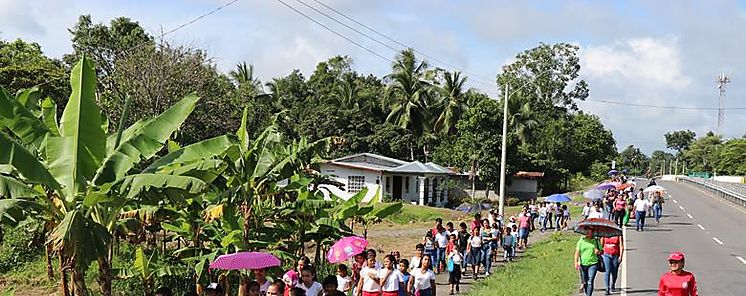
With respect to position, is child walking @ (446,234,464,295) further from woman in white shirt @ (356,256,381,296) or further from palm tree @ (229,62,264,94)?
palm tree @ (229,62,264,94)

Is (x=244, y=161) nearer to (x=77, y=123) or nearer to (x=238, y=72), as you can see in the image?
(x=77, y=123)

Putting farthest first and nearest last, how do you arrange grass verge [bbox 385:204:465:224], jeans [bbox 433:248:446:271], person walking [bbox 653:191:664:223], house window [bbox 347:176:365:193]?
house window [bbox 347:176:365:193] → grass verge [bbox 385:204:465:224] → person walking [bbox 653:191:664:223] → jeans [bbox 433:248:446:271]

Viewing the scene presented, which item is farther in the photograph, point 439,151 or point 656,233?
point 439,151

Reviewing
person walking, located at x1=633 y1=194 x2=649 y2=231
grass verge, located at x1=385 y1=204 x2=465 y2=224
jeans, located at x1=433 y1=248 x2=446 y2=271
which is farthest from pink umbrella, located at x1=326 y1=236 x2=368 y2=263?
grass verge, located at x1=385 y1=204 x2=465 y2=224

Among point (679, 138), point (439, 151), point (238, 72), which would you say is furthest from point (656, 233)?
point (679, 138)

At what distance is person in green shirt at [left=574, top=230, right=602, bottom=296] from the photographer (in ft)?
45.2

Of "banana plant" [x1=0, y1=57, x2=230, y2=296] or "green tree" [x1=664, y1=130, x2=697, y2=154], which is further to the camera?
"green tree" [x1=664, y1=130, x2=697, y2=154]

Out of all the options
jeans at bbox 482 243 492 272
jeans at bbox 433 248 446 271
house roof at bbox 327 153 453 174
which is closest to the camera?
jeans at bbox 433 248 446 271

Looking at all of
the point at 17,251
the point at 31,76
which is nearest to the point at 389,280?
the point at 17,251

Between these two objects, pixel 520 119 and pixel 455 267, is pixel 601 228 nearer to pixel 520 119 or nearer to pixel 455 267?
pixel 455 267

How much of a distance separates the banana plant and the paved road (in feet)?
32.5

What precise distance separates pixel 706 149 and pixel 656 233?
97.0 meters

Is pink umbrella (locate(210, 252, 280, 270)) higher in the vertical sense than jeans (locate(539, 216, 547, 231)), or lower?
higher

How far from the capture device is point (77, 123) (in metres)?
8.55
